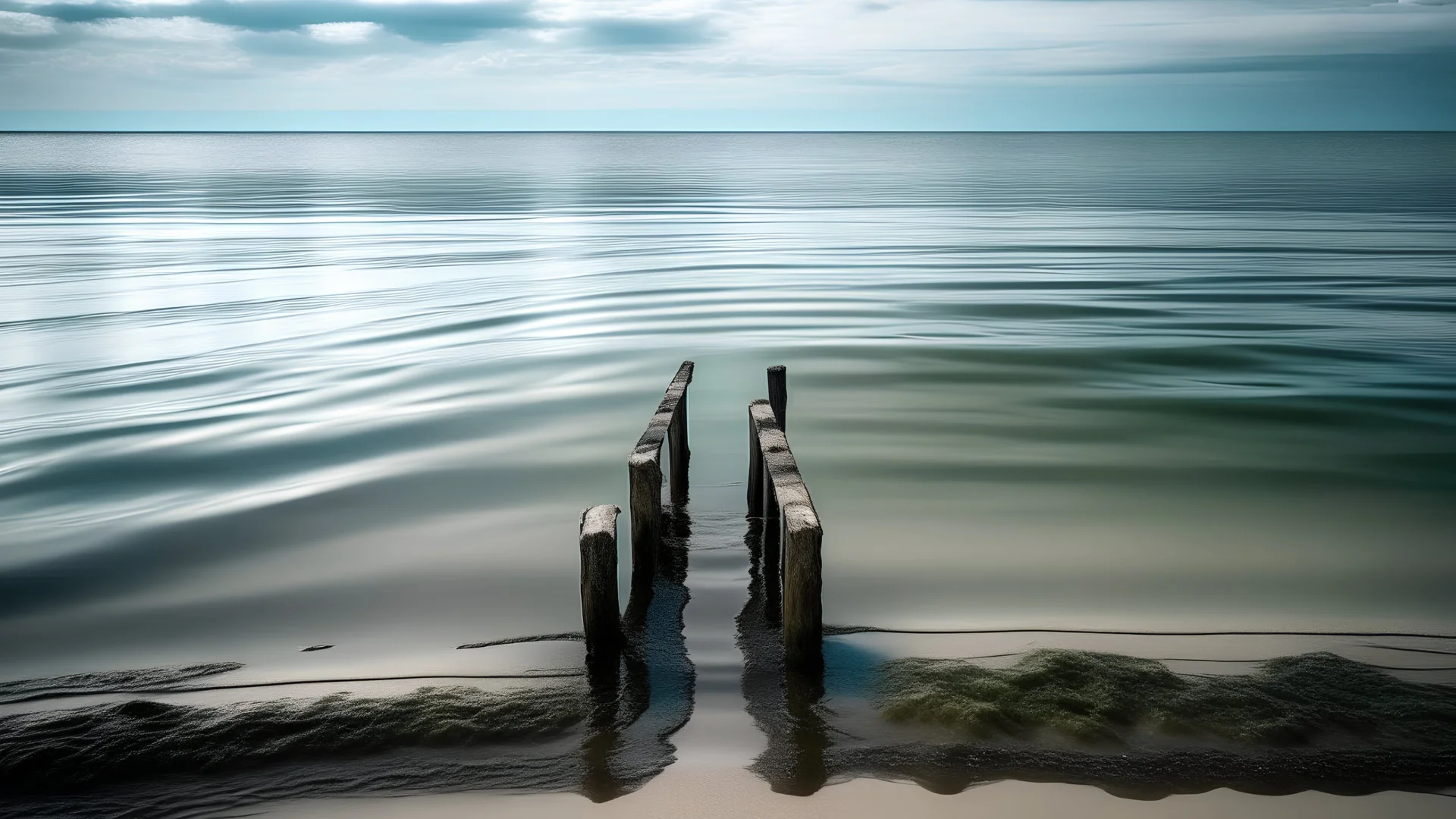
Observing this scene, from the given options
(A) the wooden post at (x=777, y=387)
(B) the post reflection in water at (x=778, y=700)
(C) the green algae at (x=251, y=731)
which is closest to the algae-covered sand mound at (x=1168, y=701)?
(B) the post reflection in water at (x=778, y=700)

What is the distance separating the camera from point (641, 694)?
226 inches

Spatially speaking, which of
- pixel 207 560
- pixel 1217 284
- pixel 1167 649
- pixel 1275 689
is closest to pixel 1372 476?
pixel 1167 649

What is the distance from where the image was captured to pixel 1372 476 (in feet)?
38.0

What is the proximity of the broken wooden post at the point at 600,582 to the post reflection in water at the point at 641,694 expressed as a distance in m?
0.10

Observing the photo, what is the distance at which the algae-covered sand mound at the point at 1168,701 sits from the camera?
17.9 feet

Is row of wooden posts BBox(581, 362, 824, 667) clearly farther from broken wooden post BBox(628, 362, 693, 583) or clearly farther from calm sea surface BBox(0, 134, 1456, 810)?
calm sea surface BBox(0, 134, 1456, 810)

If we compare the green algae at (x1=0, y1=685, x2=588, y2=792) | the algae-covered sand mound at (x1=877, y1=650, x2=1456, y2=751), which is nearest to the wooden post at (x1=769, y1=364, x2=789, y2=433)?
the algae-covered sand mound at (x1=877, y1=650, x2=1456, y2=751)

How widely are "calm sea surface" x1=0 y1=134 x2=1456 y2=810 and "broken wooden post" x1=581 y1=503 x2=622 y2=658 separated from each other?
0.55 metres

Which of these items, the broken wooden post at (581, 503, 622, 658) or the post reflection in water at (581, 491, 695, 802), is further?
the broken wooden post at (581, 503, 622, 658)

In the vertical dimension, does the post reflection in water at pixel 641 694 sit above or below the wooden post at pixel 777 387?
below

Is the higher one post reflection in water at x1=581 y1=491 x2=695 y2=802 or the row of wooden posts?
the row of wooden posts

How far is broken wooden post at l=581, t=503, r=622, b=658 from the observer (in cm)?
559

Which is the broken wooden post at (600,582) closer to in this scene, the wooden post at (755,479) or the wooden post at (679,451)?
the wooden post at (755,479)

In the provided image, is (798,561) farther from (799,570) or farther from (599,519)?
(599,519)
